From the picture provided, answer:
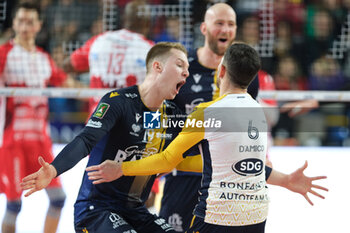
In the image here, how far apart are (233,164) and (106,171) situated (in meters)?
0.78

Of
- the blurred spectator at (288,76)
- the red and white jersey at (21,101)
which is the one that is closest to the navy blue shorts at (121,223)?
the red and white jersey at (21,101)

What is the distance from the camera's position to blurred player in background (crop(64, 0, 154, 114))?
5594 mm

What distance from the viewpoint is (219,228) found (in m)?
3.01

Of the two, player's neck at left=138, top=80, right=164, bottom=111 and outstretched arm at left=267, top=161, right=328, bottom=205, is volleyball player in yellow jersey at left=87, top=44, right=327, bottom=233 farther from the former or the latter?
player's neck at left=138, top=80, right=164, bottom=111

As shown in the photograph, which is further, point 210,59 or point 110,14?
point 110,14

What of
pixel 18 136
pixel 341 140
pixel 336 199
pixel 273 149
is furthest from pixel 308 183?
pixel 341 140

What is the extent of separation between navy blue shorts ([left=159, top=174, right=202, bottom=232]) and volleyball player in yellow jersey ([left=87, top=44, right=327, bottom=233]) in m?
1.34

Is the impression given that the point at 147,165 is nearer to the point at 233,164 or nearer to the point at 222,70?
the point at 233,164

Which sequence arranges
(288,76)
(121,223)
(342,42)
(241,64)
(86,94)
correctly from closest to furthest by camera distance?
(241,64) < (121,223) < (86,94) < (342,42) < (288,76)

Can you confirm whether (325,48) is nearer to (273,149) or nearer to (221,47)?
(273,149)

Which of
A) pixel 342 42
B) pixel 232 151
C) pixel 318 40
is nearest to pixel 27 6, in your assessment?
pixel 232 151

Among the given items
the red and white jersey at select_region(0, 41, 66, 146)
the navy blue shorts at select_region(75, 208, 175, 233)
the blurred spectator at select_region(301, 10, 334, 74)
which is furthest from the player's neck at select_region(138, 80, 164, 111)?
the blurred spectator at select_region(301, 10, 334, 74)

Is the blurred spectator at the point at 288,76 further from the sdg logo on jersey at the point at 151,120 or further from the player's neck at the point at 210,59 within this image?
the sdg logo on jersey at the point at 151,120

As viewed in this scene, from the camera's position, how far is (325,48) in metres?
7.40
